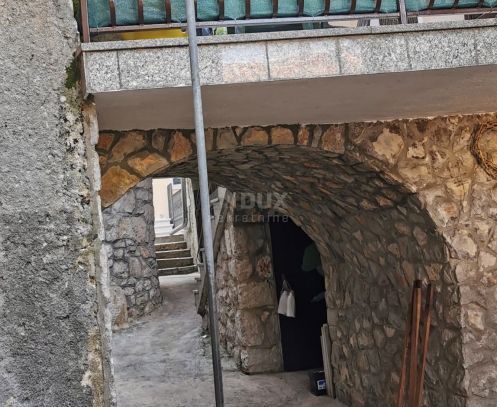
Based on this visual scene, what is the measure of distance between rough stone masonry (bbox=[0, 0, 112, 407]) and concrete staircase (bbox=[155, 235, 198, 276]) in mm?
9689

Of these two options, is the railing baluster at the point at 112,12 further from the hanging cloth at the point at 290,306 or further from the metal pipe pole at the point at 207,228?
the hanging cloth at the point at 290,306

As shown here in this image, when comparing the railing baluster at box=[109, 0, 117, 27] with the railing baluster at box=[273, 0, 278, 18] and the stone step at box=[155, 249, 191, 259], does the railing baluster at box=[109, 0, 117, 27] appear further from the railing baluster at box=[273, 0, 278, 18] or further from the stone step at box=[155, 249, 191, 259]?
the stone step at box=[155, 249, 191, 259]

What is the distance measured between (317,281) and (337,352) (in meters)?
1.44

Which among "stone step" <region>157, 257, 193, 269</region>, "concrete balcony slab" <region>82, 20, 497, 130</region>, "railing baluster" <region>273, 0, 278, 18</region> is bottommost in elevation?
"stone step" <region>157, 257, 193, 269</region>

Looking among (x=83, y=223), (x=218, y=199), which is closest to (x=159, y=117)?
(x=83, y=223)

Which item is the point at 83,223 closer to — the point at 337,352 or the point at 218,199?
the point at 337,352

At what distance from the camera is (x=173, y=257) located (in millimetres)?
12539

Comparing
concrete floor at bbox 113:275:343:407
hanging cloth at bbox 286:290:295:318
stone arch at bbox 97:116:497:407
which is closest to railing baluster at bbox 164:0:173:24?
stone arch at bbox 97:116:497:407

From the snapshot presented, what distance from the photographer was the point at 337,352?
607 cm

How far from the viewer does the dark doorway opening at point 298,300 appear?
24.2ft

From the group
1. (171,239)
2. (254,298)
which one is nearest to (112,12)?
(254,298)

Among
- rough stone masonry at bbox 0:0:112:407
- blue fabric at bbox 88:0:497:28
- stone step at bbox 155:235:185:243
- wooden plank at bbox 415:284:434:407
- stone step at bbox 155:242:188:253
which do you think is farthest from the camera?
stone step at bbox 155:235:185:243

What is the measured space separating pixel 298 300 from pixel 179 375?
1648 mm

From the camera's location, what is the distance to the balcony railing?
3035 mm
